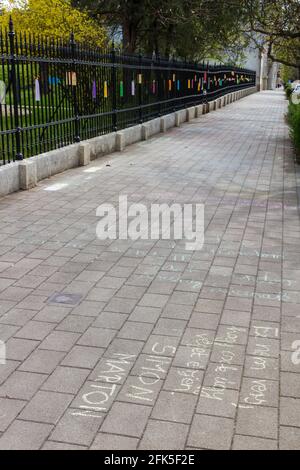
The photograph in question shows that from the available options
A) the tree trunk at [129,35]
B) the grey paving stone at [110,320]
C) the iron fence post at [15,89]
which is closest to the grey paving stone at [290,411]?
the grey paving stone at [110,320]

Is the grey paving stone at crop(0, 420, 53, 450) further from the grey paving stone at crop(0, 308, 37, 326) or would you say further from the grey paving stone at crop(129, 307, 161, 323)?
the grey paving stone at crop(129, 307, 161, 323)

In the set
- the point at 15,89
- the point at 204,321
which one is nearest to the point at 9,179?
the point at 15,89

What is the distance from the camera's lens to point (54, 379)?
3.97 m

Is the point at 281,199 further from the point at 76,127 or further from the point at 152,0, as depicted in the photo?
the point at 152,0

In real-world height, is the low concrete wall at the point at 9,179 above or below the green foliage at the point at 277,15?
below

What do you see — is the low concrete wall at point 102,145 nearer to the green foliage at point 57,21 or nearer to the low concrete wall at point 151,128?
the low concrete wall at point 151,128

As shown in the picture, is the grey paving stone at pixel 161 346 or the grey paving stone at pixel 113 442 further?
the grey paving stone at pixel 161 346

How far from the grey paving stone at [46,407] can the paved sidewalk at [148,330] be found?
12 mm

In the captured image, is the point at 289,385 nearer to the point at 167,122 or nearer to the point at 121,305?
the point at 121,305

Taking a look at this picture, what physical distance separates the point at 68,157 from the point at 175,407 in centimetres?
Result: 923

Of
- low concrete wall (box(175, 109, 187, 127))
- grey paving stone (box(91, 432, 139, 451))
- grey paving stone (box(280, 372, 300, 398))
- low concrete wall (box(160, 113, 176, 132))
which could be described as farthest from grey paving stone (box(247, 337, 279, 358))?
low concrete wall (box(175, 109, 187, 127))

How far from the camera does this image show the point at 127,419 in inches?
138

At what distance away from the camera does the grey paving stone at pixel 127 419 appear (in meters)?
3.37

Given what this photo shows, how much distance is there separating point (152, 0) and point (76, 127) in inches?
530
